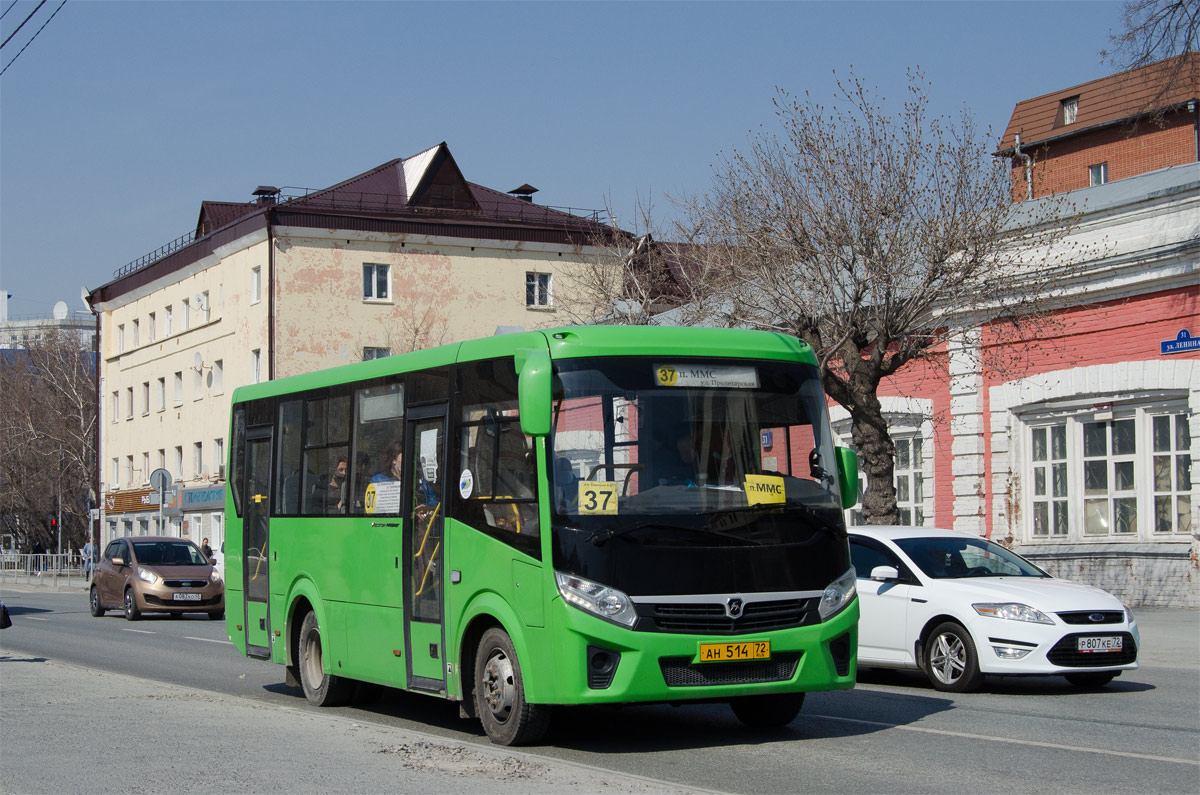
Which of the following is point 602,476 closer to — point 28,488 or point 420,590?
point 420,590

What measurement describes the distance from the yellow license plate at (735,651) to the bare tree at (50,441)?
70.4 metres

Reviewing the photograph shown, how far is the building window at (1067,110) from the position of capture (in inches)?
2549

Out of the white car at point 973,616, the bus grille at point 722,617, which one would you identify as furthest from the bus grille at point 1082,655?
the bus grille at point 722,617

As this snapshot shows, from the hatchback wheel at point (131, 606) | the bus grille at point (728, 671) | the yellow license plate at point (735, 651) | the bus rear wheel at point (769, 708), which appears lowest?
the hatchback wheel at point (131, 606)

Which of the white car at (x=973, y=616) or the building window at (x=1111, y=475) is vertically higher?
the building window at (x=1111, y=475)

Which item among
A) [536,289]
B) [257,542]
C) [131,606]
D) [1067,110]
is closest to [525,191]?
[536,289]

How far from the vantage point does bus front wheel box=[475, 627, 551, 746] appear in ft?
31.6

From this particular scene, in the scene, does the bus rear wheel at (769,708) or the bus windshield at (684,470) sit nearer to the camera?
the bus windshield at (684,470)

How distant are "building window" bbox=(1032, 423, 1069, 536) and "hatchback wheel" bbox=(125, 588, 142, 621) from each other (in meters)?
17.0

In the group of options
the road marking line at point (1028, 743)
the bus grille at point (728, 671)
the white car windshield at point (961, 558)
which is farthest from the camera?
the white car windshield at point (961, 558)

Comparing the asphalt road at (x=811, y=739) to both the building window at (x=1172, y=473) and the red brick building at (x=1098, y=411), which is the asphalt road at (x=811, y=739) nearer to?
the building window at (x=1172, y=473)

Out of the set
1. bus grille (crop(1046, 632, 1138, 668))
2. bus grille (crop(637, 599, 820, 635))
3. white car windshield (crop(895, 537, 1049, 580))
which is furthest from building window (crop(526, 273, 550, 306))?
bus grille (crop(637, 599, 820, 635))

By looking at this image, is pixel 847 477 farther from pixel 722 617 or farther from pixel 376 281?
pixel 376 281

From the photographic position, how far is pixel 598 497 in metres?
9.34
